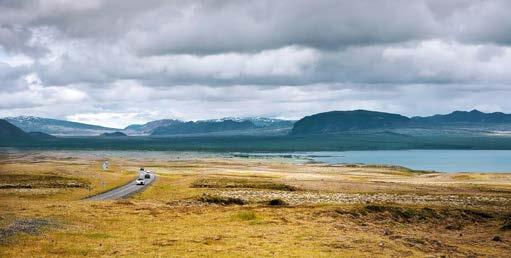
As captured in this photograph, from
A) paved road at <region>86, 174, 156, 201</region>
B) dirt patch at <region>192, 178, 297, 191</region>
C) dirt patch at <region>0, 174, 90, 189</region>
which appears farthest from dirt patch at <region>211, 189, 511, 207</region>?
dirt patch at <region>0, 174, 90, 189</region>

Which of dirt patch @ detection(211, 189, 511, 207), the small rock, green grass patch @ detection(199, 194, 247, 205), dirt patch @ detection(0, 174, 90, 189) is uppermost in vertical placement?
dirt patch @ detection(0, 174, 90, 189)

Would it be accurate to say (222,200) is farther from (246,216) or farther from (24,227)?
(24,227)

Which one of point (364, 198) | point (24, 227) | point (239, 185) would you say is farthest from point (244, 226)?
point (239, 185)

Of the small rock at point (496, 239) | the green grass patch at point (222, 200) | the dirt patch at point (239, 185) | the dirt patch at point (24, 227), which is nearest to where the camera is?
the dirt patch at point (24, 227)

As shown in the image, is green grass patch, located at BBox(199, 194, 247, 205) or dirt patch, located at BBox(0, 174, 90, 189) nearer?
green grass patch, located at BBox(199, 194, 247, 205)

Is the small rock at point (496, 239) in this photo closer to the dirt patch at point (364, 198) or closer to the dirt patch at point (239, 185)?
the dirt patch at point (364, 198)

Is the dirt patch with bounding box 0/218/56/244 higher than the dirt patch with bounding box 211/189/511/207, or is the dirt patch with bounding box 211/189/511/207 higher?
the dirt patch with bounding box 0/218/56/244


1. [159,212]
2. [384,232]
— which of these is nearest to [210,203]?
[159,212]

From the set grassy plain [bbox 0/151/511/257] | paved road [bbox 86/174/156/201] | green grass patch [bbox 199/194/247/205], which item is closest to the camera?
grassy plain [bbox 0/151/511/257]

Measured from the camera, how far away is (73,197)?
236 ft

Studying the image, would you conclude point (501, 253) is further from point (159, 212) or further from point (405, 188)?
point (405, 188)

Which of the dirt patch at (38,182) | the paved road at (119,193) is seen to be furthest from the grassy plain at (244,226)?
the dirt patch at (38,182)

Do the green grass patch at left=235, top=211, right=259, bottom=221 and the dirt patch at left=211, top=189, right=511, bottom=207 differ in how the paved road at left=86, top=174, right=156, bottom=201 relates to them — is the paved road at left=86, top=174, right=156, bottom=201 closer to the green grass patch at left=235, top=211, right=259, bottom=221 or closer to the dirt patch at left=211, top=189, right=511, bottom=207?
the dirt patch at left=211, top=189, right=511, bottom=207

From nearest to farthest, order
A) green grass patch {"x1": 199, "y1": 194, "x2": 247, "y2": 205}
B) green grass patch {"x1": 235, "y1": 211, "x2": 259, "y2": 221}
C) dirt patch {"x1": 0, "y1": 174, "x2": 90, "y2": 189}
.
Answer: green grass patch {"x1": 235, "y1": 211, "x2": 259, "y2": 221}, green grass patch {"x1": 199, "y1": 194, "x2": 247, "y2": 205}, dirt patch {"x1": 0, "y1": 174, "x2": 90, "y2": 189}
